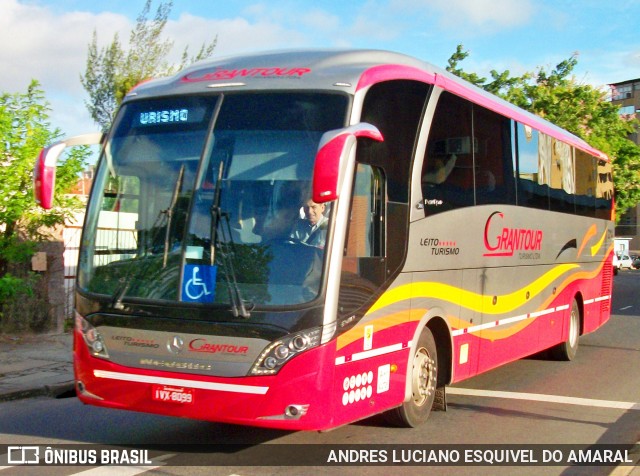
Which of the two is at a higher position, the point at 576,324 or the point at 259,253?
the point at 259,253

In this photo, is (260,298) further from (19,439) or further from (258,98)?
(19,439)

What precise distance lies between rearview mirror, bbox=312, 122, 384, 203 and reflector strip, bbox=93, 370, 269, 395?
5.15ft

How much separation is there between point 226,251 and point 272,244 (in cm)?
37

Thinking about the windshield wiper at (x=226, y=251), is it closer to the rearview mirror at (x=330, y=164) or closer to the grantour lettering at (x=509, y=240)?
the rearview mirror at (x=330, y=164)

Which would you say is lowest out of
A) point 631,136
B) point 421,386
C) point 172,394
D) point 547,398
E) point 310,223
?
point 547,398

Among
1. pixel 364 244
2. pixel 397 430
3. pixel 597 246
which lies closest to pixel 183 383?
pixel 364 244

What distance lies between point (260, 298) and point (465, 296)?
3.37m

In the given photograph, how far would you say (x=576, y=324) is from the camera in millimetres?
13516

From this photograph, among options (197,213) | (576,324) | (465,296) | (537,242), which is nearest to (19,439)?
(197,213)

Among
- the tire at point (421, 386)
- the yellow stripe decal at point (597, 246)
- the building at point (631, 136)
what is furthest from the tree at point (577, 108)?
the building at point (631, 136)

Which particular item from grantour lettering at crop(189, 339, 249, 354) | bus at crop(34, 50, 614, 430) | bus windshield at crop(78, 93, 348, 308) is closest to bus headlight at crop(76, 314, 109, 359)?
bus at crop(34, 50, 614, 430)

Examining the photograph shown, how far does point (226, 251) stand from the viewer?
645 centimetres

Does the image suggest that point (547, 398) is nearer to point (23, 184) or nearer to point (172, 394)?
point (172, 394)

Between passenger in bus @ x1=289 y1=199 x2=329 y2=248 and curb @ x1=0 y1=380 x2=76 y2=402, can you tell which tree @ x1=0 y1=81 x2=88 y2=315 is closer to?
curb @ x1=0 y1=380 x2=76 y2=402
